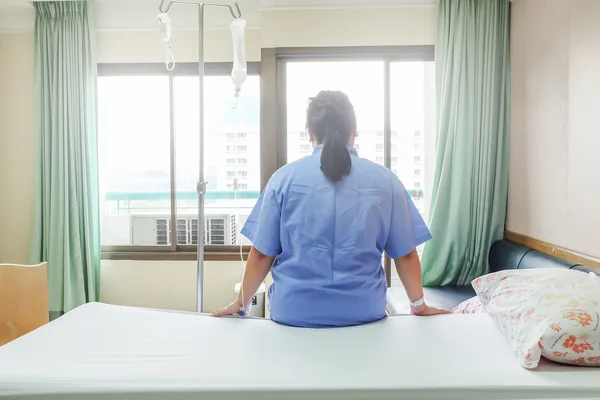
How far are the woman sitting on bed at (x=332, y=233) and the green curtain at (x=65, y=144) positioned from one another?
2280mm

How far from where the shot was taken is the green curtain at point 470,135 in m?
3.07

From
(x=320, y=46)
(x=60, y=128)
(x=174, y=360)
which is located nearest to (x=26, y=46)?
(x=60, y=128)

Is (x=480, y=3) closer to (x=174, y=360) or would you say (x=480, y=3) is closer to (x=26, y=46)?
(x=174, y=360)

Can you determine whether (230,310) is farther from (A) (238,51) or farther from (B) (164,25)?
(B) (164,25)

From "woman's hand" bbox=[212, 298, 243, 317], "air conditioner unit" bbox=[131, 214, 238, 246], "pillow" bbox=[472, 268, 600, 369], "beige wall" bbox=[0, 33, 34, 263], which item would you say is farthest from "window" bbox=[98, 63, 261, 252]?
"pillow" bbox=[472, 268, 600, 369]

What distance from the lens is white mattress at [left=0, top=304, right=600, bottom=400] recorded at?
3.43 feet

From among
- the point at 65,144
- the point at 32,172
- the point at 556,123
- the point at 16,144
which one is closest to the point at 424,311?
the point at 556,123

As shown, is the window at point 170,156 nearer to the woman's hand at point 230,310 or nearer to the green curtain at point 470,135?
the green curtain at point 470,135

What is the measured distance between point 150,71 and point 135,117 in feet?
1.34

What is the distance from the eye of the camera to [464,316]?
1.51 m

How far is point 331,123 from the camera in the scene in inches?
58.1

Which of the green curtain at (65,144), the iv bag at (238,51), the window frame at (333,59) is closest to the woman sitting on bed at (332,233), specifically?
the iv bag at (238,51)

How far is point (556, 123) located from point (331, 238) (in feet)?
5.76

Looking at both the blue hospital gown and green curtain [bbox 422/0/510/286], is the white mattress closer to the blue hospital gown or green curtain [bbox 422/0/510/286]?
the blue hospital gown
